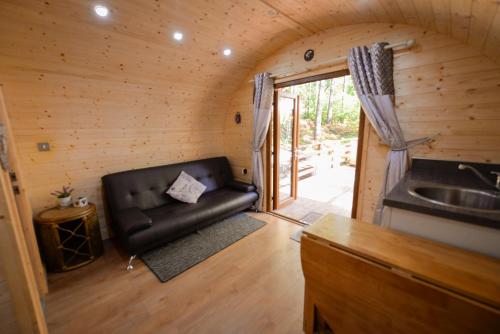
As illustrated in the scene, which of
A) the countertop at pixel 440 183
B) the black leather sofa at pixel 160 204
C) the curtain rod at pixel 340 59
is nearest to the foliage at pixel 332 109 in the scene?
the curtain rod at pixel 340 59

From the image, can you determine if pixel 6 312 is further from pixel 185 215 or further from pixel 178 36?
pixel 178 36

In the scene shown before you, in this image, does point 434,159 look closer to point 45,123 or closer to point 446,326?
point 446,326

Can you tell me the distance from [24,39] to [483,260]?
3.49 m

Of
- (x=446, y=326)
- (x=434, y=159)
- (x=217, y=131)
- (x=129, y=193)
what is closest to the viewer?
(x=446, y=326)

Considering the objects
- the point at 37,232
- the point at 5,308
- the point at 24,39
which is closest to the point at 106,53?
the point at 24,39

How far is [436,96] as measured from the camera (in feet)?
6.61

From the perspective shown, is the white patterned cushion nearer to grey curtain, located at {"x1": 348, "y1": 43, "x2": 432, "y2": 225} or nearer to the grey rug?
the grey rug

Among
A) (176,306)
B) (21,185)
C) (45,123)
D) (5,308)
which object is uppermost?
(45,123)

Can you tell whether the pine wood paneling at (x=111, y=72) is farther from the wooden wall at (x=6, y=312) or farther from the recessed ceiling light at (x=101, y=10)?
the wooden wall at (x=6, y=312)

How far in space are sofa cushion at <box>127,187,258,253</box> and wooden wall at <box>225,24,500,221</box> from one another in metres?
1.73

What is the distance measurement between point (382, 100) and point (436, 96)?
0.44 meters

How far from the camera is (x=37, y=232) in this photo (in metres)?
2.16

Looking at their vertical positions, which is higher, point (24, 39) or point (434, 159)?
point (24, 39)

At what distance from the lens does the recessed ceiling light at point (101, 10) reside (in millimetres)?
1715
